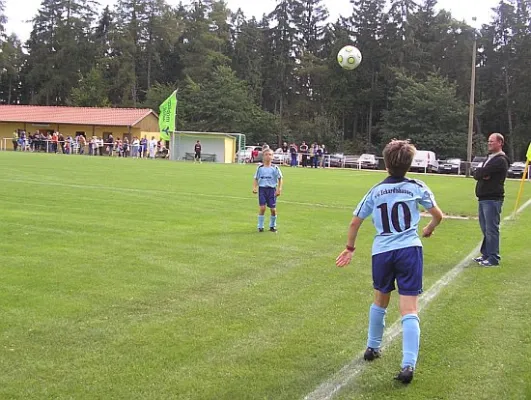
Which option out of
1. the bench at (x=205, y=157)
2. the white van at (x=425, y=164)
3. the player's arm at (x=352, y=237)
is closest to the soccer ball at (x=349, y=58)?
the bench at (x=205, y=157)

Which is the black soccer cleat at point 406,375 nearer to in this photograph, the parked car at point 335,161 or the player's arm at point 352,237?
the player's arm at point 352,237

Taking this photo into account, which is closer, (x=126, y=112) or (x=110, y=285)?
(x=110, y=285)

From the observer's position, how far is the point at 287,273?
7957 millimetres

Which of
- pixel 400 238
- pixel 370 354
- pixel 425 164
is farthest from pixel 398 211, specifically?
pixel 425 164

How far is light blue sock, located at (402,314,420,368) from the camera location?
14.7 ft

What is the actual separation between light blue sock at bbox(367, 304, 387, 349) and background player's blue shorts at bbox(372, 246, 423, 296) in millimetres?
294

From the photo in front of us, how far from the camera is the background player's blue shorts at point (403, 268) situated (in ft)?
15.1

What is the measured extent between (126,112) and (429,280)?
51887mm

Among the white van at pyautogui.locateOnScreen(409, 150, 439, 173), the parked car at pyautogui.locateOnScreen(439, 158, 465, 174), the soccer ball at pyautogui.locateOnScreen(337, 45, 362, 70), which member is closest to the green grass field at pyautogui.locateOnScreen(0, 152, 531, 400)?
the soccer ball at pyautogui.locateOnScreen(337, 45, 362, 70)

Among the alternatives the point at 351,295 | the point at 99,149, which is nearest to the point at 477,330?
the point at 351,295

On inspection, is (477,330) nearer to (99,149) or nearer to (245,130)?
(99,149)

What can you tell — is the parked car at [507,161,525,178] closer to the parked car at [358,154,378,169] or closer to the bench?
the parked car at [358,154,378,169]

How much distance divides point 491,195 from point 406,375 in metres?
5.29

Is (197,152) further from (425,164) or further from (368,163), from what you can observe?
(425,164)
